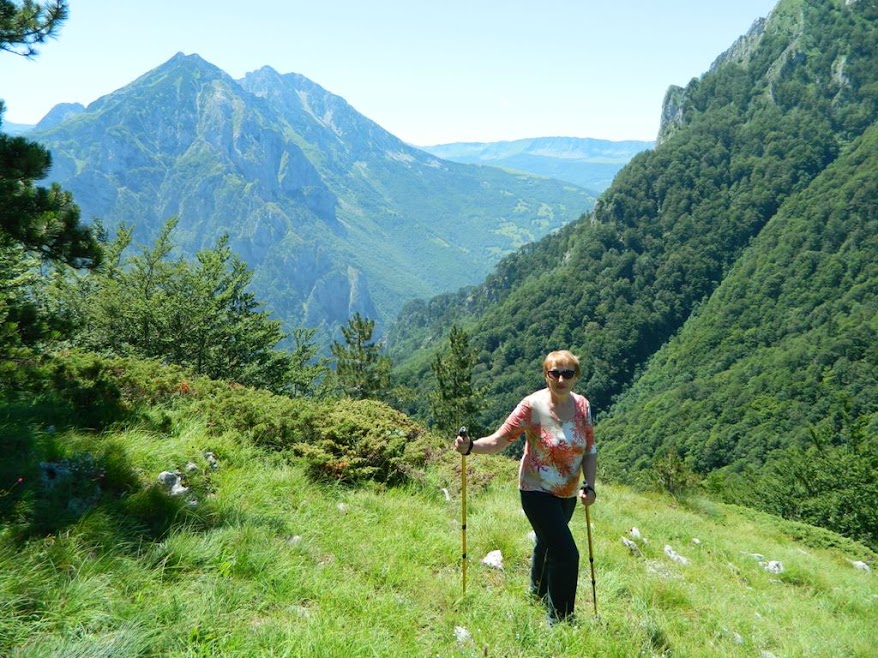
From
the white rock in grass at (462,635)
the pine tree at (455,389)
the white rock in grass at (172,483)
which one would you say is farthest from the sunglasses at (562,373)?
the pine tree at (455,389)

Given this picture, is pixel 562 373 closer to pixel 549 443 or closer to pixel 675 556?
→ pixel 549 443

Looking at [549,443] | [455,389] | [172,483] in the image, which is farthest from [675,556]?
[455,389]

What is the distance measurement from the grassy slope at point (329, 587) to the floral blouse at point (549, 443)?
1.10 metres

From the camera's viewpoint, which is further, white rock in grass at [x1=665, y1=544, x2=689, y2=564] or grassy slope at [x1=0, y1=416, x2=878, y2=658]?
white rock in grass at [x1=665, y1=544, x2=689, y2=564]

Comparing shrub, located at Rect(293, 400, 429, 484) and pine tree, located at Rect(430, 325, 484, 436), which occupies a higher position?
shrub, located at Rect(293, 400, 429, 484)

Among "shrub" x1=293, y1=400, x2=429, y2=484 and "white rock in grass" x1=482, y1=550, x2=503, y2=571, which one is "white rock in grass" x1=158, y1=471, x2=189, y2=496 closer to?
"shrub" x1=293, y1=400, x2=429, y2=484

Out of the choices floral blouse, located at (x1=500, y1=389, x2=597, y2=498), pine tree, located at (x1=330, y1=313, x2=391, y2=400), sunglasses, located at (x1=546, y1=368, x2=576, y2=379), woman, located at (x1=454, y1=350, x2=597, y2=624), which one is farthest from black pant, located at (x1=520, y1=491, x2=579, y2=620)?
pine tree, located at (x1=330, y1=313, x2=391, y2=400)

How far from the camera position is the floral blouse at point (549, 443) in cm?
428

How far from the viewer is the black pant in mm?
4145

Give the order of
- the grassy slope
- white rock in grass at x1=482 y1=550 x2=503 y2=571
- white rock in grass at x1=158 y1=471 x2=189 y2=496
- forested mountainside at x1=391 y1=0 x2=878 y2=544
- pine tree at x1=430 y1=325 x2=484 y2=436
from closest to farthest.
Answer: the grassy slope
white rock in grass at x1=158 y1=471 x2=189 y2=496
white rock in grass at x1=482 y1=550 x2=503 y2=571
pine tree at x1=430 y1=325 x2=484 y2=436
forested mountainside at x1=391 y1=0 x2=878 y2=544

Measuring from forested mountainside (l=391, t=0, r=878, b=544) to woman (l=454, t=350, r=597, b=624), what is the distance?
91018mm

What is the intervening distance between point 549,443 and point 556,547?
85 centimetres

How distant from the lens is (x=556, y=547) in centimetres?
416

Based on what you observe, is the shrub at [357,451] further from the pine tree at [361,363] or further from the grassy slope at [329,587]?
the pine tree at [361,363]
